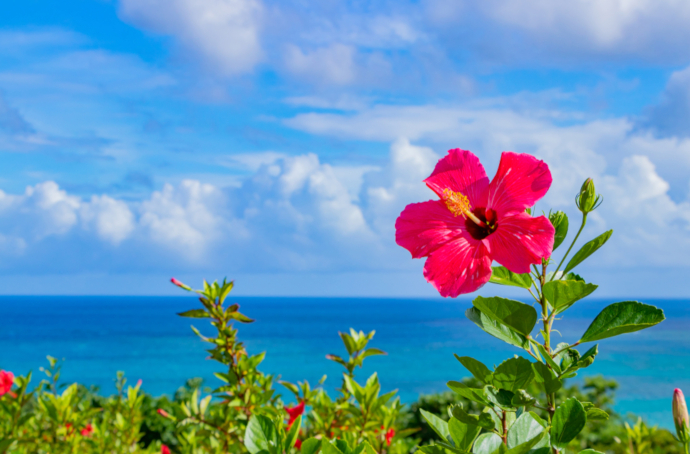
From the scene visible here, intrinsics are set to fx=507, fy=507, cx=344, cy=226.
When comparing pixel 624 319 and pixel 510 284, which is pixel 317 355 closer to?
pixel 510 284

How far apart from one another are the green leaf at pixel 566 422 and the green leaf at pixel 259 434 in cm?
54

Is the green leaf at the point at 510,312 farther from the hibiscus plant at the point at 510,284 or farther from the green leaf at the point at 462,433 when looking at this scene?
the green leaf at the point at 462,433

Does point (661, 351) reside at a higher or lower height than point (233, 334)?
higher

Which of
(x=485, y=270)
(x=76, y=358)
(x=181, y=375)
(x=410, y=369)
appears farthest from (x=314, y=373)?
(x=485, y=270)

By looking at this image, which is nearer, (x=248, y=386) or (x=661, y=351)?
(x=248, y=386)

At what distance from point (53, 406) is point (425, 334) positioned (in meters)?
51.7

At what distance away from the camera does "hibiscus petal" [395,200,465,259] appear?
97cm

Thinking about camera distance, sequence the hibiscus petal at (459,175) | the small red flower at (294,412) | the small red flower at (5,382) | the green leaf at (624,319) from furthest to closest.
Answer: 1. the small red flower at (5,382)
2. the small red flower at (294,412)
3. the hibiscus petal at (459,175)
4. the green leaf at (624,319)

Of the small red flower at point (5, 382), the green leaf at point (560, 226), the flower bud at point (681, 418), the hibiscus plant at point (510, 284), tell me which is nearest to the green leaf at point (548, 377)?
the hibiscus plant at point (510, 284)

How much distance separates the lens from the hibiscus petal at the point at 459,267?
0.88 metres

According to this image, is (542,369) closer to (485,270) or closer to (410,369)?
(485,270)

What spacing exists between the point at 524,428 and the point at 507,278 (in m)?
0.28

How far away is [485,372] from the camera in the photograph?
865 mm

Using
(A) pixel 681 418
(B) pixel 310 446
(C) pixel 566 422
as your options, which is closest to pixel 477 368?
(C) pixel 566 422
